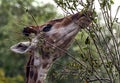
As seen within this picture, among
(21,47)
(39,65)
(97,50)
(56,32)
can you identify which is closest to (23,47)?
(21,47)

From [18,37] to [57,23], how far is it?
60 cm

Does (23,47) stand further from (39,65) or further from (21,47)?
(39,65)

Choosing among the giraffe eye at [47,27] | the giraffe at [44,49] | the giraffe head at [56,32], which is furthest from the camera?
the giraffe eye at [47,27]

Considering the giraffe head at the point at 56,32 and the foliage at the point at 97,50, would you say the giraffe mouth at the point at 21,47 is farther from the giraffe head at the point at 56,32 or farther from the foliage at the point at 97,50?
the foliage at the point at 97,50

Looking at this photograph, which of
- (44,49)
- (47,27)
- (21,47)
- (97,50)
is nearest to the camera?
(97,50)

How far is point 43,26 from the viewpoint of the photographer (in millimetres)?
4711

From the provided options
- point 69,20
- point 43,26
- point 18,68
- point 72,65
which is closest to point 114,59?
point 72,65

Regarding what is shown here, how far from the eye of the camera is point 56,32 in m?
4.66

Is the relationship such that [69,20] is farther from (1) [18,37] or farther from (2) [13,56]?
(2) [13,56]

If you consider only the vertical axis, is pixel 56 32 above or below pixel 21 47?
above

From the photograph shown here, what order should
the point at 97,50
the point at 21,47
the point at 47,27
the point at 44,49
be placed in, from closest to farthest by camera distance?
the point at 97,50 < the point at 44,49 < the point at 21,47 < the point at 47,27

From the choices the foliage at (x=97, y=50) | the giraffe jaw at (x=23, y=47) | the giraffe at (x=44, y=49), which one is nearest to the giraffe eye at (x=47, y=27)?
the giraffe at (x=44, y=49)

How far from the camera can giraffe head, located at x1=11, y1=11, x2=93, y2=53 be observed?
4.29m

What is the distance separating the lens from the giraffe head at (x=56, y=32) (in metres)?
Result: 4.29
